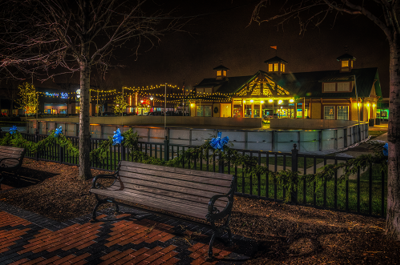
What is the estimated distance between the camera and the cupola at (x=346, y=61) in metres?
41.2

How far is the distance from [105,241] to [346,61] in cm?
4542

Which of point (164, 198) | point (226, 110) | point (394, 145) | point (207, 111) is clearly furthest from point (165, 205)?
point (207, 111)

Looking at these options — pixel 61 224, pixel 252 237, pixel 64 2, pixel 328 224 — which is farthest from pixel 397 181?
pixel 64 2

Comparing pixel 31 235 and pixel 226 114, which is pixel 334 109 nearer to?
pixel 226 114

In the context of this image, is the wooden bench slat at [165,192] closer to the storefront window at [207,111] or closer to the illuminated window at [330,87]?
the illuminated window at [330,87]

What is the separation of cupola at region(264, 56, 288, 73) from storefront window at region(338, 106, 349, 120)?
45.7 feet

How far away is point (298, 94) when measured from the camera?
4188cm

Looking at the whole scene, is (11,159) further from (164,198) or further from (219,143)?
(219,143)

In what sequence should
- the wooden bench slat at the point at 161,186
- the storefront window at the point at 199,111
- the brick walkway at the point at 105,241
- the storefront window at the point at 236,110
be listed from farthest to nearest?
the storefront window at the point at 199,111, the storefront window at the point at 236,110, the wooden bench slat at the point at 161,186, the brick walkway at the point at 105,241

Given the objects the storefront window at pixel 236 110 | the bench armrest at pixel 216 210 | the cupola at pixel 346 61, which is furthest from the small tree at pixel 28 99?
the bench armrest at pixel 216 210

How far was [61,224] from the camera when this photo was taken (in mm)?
4684

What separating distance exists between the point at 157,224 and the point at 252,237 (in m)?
1.53

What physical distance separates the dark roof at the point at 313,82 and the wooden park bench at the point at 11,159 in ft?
119

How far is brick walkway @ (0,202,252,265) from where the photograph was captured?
11.7ft
